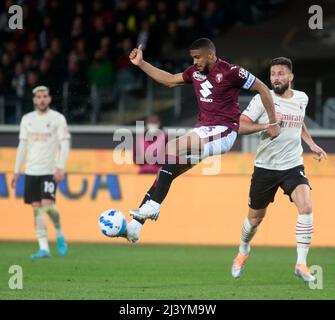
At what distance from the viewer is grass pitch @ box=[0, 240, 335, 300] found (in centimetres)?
1077

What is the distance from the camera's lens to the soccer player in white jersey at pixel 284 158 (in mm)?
11664

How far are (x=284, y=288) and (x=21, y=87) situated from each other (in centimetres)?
1106

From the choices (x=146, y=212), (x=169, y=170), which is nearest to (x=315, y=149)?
(x=169, y=170)

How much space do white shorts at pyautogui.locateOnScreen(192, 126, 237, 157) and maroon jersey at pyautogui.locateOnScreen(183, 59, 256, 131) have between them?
3.3 inches

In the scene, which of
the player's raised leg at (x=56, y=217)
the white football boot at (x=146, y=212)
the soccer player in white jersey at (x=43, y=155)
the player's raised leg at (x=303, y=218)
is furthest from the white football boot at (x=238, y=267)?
the player's raised leg at (x=56, y=217)

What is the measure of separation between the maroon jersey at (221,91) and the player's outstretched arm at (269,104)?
7 cm

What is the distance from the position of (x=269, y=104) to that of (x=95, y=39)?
11.7m

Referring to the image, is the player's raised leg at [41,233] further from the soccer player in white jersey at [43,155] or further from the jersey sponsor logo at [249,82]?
the jersey sponsor logo at [249,82]

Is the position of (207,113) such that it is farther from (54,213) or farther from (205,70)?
(54,213)

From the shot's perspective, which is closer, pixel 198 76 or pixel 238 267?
pixel 198 76

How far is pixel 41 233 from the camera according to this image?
15.1 m

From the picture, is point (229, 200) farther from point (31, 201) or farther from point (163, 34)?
point (163, 34)

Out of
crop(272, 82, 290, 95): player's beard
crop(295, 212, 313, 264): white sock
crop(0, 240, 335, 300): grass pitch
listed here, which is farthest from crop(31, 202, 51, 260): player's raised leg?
crop(272, 82, 290, 95): player's beard

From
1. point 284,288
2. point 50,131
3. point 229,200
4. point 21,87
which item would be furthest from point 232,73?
point 21,87
